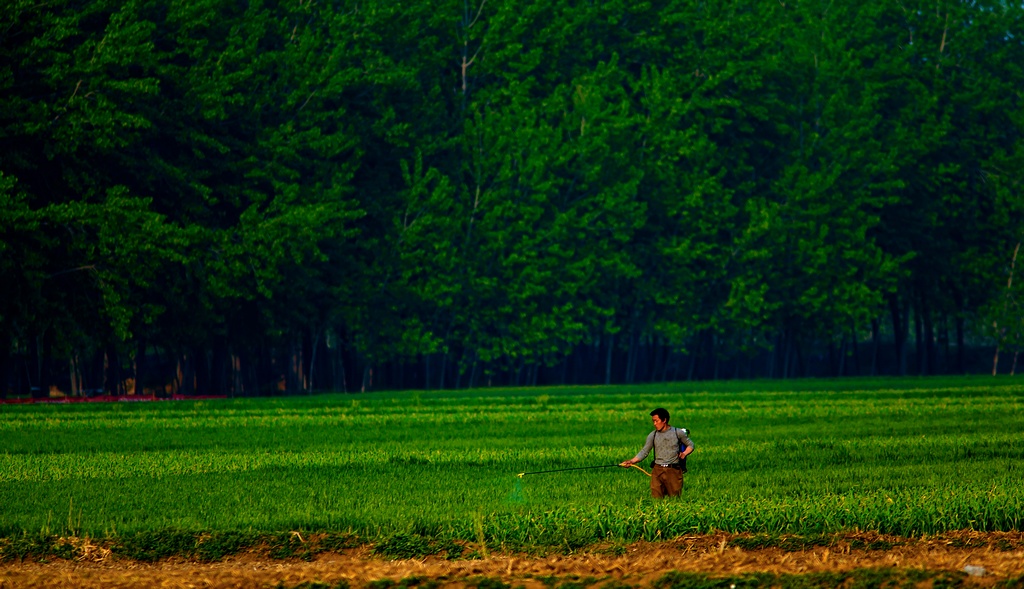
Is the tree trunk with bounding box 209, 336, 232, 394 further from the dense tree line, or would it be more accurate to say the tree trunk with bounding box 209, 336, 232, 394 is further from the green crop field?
the green crop field

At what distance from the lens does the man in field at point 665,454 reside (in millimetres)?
21531

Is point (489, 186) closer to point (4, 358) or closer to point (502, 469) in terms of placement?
point (4, 358)

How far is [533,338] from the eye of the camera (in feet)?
249

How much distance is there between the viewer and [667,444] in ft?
72.0

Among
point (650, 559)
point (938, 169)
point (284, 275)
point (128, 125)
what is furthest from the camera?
point (938, 169)

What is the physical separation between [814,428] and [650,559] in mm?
22123

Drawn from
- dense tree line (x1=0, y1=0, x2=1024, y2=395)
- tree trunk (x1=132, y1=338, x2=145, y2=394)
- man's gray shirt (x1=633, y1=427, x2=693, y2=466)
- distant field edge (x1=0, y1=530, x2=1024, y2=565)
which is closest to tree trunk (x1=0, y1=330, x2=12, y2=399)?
dense tree line (x1=0, y1=0, x2=1024, y2=395)

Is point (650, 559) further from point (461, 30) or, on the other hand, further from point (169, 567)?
point (461, 30)

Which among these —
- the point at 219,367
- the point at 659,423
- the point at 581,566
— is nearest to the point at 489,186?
the point at 219,367

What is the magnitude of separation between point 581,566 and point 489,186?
202ft

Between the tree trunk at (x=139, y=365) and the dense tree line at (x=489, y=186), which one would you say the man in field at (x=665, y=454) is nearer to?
the dense tree line at (x=489, y=186)

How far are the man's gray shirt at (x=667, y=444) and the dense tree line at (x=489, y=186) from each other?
34.2 metres

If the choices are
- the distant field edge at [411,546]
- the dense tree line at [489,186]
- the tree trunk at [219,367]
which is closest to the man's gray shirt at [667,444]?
the distant field edge at [411,546]

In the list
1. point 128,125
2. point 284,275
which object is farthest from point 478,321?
point 128,125
